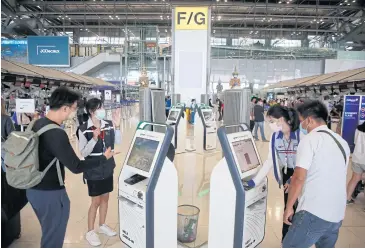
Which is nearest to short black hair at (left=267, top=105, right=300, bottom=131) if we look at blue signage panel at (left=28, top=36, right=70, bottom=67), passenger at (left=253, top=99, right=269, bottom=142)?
passenger at (left=253, top=99, right=269, bottom=142)

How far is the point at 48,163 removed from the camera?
1803 millimetres

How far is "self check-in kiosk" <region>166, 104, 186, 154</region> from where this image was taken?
7316 millimetres

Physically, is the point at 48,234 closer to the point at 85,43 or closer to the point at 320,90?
the point at 320,90

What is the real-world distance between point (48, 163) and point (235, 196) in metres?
1.34

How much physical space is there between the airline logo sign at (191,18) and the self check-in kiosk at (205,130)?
2068mm

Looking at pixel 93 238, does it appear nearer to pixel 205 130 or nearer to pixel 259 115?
pixel 205 130

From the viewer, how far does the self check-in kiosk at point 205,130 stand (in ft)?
24.7

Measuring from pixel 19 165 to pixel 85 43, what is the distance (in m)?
30.0

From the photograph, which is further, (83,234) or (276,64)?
(276,64)

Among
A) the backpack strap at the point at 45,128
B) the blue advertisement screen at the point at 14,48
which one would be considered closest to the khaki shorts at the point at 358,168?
the backpack strap at the point at 45,128

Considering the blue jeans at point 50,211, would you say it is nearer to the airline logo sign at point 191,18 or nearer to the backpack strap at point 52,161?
the backpack strap at point 52,161

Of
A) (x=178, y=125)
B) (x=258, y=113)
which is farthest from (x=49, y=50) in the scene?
(x=258, y=113)

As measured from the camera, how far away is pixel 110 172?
2.72 meters

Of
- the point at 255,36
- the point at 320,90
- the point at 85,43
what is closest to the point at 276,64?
the point at 255,36
